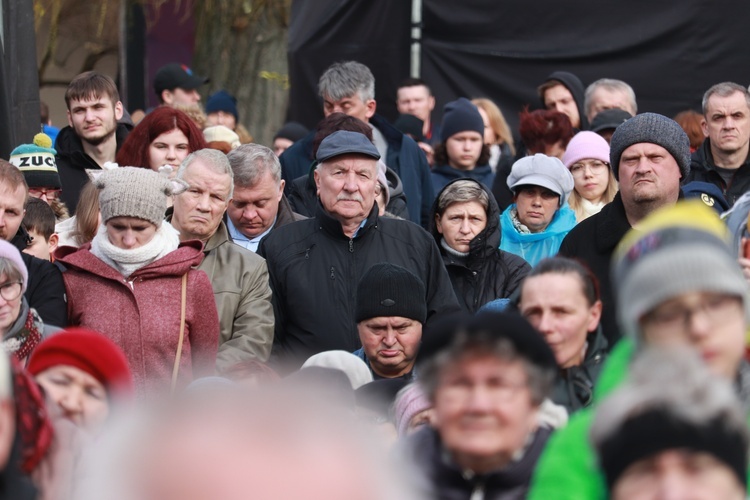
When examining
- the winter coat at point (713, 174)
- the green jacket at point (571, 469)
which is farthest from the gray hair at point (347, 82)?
the green jacket at point (571, 469)

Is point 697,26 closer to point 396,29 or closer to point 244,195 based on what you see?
point 396,29

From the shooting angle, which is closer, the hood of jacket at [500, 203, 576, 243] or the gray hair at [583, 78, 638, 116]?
the hood of jacket at [500, 203, 576, 243]

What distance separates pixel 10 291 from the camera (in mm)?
4695

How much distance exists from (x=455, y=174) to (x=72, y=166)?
8.50ft

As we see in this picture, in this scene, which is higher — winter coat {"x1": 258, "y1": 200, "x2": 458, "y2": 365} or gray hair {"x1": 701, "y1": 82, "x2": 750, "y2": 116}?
gray hair {"x1": 701, "y1": 82, "x2": 750, "y2": 116}

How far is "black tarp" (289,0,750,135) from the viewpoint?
30.0 feet

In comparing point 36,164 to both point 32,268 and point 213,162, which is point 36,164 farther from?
point 32,268

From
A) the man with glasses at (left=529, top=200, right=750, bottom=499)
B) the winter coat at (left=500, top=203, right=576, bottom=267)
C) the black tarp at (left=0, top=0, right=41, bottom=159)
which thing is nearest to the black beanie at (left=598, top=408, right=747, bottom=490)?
the man with glasses at (left=529, top=200, right=750, bottom=499)

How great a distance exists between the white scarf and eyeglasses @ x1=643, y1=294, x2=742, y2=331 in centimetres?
275

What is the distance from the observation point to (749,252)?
158 inches

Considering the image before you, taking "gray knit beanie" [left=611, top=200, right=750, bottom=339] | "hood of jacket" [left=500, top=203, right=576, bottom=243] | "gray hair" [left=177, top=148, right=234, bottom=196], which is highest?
"gray knit beanie" [left=611, top=200, right=750, bottom=339]

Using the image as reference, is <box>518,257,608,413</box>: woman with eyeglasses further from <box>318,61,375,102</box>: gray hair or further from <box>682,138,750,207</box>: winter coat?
<box>318,61,375,102</box>: gray hair

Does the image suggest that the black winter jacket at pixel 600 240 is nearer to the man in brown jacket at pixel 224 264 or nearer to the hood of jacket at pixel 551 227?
the hood of jacket at pixel 551 227

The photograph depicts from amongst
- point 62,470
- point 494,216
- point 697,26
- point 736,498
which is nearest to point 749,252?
point 736,498
